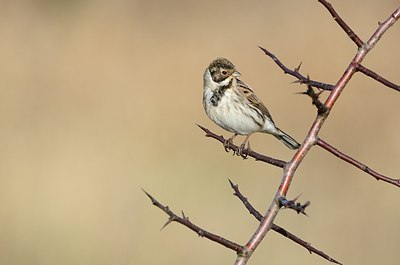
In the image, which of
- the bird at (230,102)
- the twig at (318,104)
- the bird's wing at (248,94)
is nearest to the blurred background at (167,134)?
the bird's wing at (248,94)

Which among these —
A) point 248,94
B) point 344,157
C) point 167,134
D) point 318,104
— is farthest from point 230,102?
point 167,134

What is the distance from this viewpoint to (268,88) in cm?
973

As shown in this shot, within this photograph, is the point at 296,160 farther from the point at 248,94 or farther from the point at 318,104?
the point at 248,94

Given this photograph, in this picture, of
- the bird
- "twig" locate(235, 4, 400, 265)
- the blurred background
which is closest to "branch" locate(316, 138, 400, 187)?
"twig" locate(235, 4, 400, 265)

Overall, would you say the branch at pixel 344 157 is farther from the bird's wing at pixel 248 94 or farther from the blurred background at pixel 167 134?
the blurred background at pixel 167 134

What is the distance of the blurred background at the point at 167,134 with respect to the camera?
7.58 metres

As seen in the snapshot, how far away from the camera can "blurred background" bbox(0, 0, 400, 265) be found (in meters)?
7.58

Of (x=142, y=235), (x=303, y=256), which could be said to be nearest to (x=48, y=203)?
(x=142, y=235)

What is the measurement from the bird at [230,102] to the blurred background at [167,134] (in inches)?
102

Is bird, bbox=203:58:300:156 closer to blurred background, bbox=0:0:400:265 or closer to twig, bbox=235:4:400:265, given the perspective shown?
twig, bbox=235:4:400:265

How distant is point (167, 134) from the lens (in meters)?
9.16

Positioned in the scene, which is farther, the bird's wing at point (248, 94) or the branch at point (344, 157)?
the bird's wing at point (248, 94)

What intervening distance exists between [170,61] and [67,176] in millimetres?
2131

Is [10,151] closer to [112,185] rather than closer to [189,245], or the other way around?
[112,185]
